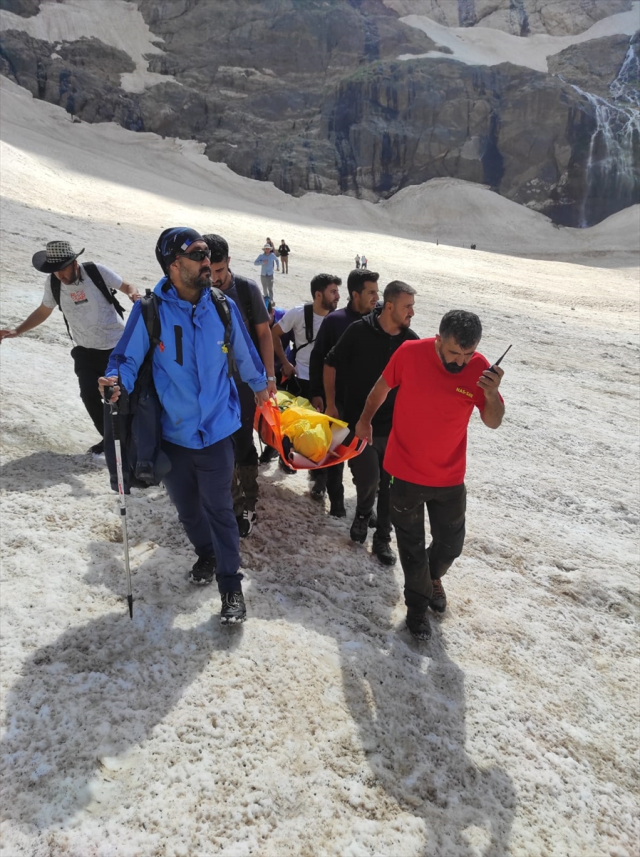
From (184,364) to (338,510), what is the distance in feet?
7.82

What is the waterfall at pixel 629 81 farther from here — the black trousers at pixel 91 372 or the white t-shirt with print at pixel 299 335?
the black trousers at pixel 91 372

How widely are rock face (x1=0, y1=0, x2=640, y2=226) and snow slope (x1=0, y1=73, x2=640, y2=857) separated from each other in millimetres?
55298

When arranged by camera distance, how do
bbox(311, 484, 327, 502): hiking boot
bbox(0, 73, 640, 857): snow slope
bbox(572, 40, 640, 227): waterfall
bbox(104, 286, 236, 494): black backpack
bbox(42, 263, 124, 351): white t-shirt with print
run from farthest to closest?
bbox(572, 40, 640, 227): waterfall < bbox(311, 484, 327, 502): hiking boot < bbox(42, 263, 124, 351): white t-shirt with print < bbox(104, 286, 236, 494): black backpack < bbox(0, 73, 640, 857): snow slope

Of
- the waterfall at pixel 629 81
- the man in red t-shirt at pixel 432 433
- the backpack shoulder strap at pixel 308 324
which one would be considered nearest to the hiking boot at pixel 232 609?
the man in red t-shirt at pixel 432 433

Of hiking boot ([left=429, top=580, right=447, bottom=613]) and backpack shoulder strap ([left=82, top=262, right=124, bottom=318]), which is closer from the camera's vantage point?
hiking boot ([left=429, top=580, right=447, bottom=613])

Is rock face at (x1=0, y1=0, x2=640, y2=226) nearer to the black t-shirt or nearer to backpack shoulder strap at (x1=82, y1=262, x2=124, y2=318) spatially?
backpack shoulder strap at (x1=82, y1=262, x2=124, y2=318)

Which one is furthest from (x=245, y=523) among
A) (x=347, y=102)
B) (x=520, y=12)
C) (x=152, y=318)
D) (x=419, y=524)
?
(x=520, y=12)

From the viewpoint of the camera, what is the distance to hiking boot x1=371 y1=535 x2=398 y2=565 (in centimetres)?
439

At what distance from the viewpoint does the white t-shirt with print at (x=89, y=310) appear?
185 inches

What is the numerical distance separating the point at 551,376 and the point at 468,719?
7.75 metres

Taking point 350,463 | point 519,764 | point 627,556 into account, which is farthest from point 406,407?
point 627,556

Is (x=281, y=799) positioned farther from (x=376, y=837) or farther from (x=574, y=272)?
(x=574, y=272)

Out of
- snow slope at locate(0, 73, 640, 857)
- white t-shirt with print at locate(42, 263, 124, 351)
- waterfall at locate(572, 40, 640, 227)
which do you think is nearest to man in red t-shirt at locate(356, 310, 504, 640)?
snow slope at locate(0, 73, 640, 857)

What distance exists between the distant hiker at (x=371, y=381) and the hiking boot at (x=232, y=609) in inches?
54.9
